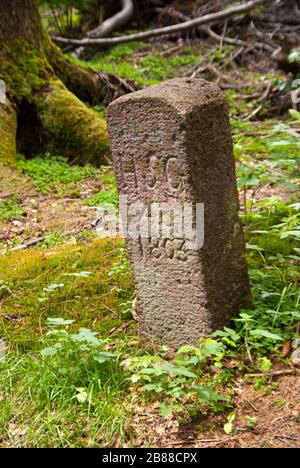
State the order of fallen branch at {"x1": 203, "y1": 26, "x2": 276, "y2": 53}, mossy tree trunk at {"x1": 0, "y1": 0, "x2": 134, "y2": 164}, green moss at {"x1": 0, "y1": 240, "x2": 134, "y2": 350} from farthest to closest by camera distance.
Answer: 1. fallen branch at {"x1": 203, "y1": 26, "x2": 276, "y2": 53}
2. mossy tree trunk at {"x1": 0, "y1": 0, "x2": 134, "y2": 164}
3. green moss at {"x1": 0, "y1": 240, "x2": 134, "y2": 350}

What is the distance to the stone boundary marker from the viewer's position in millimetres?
2789

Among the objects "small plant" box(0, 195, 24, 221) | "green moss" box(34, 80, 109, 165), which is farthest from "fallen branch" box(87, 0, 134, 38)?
"small plant" box(0, 195, 24, 221)

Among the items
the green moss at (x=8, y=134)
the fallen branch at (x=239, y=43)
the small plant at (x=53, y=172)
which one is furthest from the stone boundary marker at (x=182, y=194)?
the fallen branch at (x=239, y=43)

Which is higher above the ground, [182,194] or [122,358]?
[182,194]

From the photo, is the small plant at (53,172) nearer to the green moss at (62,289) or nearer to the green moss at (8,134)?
the green moss at (8,134)

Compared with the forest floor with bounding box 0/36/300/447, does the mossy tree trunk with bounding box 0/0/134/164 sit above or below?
above

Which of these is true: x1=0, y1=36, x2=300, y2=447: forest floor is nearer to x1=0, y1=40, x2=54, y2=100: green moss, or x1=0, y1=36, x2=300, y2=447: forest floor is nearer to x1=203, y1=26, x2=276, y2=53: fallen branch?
x1=0, y1=40, x2=54, y2=100: green moss

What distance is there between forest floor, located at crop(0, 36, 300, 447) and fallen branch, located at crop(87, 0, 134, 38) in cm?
759

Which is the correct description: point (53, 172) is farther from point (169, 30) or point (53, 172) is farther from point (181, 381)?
point (169, 30)

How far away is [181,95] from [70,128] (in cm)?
397

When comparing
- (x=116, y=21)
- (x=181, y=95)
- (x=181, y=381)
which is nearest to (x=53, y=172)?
(x=181, y=95)

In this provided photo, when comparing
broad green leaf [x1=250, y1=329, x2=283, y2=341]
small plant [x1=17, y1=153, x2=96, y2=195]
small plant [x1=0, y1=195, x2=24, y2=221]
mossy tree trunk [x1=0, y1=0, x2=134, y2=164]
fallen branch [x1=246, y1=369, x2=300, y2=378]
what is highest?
mossy tree trunk [x1=0, y1=0, x2=134, y2=164]

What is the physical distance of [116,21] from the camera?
11.9m

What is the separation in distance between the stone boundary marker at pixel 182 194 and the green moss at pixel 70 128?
11.8ft
